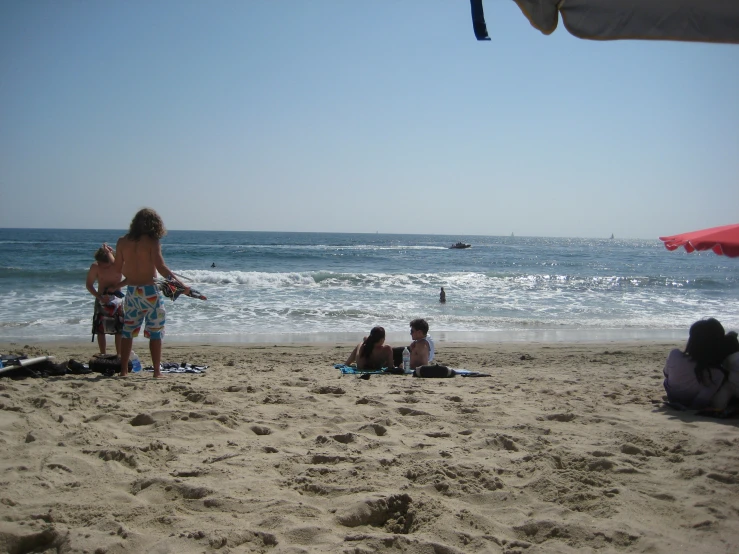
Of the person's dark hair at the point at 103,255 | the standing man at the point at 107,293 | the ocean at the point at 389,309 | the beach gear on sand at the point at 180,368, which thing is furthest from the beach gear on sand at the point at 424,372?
the ocean at the point at 389,309

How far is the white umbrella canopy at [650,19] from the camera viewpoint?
2.23m

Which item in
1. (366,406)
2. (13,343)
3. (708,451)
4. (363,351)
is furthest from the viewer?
(13,343)

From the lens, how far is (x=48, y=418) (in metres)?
3.69

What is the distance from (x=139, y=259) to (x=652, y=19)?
4554 mm

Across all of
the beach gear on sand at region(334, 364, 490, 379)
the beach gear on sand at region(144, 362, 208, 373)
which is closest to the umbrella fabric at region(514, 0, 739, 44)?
the beach gear on sand at region(334, 364, 490, 379)

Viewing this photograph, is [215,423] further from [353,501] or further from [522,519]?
[522,519]

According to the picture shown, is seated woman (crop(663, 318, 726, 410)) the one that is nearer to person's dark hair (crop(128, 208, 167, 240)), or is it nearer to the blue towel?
the blue towel

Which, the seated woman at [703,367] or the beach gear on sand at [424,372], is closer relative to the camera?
the seated woman at [703,367]

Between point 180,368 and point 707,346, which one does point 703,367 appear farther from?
point 180,368

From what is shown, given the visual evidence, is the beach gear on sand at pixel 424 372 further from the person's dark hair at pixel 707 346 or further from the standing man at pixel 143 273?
the person's dark hair at pixel 707 346

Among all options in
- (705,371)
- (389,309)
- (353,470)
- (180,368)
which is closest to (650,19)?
(353,470)

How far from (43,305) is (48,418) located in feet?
36.0

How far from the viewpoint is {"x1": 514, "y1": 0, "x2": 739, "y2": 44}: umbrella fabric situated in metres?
2.23

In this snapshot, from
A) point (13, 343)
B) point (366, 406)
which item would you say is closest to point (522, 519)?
point (366, 406)
